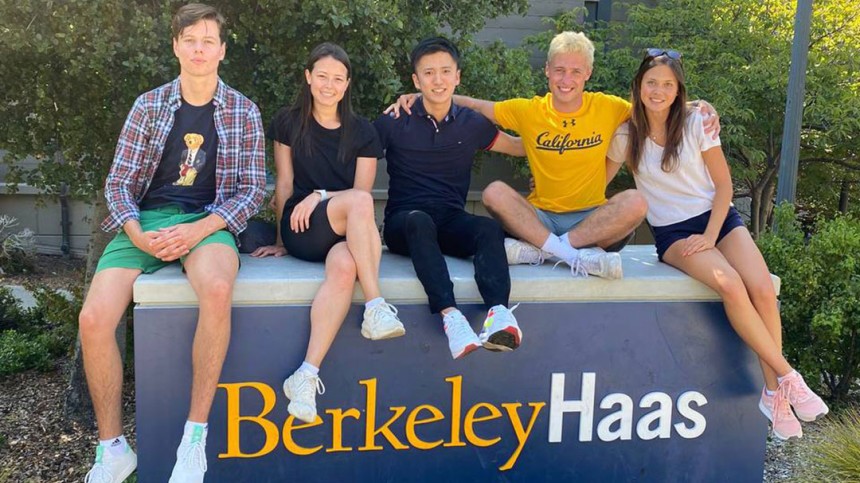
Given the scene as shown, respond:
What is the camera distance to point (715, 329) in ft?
11.1

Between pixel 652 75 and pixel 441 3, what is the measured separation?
123 cm

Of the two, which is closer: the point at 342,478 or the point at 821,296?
the point at 342,478

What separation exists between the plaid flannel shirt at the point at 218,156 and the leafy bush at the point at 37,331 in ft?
6.06

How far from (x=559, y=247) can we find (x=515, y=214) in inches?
10.2

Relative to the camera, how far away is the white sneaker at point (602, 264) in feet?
10.5

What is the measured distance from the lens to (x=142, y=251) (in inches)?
120

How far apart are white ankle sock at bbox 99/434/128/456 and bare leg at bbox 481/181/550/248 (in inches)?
71.2

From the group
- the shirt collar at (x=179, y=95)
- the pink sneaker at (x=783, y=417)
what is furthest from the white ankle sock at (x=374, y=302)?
the pink sneaker at (x=783, y=417)

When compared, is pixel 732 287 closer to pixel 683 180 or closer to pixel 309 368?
pixel 683 180

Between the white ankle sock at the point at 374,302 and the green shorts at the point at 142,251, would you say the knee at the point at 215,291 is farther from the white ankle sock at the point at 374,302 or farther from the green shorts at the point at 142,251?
the white ankle sock at the point at 374,302

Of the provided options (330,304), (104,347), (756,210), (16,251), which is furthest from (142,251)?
(756,210)

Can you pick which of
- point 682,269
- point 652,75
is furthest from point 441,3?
point 682,269

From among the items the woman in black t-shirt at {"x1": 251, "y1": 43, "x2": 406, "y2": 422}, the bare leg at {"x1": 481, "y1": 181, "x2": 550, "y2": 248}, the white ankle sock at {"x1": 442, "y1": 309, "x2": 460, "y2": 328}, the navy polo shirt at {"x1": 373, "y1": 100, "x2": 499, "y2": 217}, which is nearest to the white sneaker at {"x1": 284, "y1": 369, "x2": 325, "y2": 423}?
the woman in black t-shirt at {"x1": 251, "y1": 43, "x2": 406, "y2": 422}

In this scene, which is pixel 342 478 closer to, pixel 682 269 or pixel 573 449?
pixel 573 449
